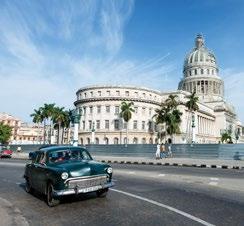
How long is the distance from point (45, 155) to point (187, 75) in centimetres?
14008

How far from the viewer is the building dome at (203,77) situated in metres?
141

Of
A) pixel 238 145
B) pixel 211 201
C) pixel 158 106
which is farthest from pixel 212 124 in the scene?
pixel 211 201

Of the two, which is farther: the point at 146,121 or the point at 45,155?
the point at 146,121

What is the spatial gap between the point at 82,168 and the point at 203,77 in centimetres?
13629

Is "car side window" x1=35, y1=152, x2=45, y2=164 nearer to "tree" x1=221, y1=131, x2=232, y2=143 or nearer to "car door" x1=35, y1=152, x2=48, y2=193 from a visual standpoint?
"car door" x1=35, y1=152, x2=48, y2=193

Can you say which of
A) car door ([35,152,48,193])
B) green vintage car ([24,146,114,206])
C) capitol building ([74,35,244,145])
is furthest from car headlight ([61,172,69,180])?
capitol building ([74,35,244,145])

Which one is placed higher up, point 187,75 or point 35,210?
point 187,75

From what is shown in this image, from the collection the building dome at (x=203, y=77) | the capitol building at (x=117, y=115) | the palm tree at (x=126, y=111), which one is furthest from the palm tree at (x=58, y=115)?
the building dome at (x=203, y=77)

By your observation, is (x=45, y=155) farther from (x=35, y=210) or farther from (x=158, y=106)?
(x=158, y=106)

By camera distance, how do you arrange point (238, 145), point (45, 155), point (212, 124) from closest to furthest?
point (45, 155) < point (238, 145) < point (212, 124)

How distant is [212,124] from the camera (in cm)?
13338

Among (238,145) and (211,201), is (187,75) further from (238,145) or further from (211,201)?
(211,201)

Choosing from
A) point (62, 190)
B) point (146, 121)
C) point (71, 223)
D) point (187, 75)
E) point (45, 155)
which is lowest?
point (71, 223)

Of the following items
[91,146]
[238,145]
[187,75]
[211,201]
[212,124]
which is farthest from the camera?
[187,75]
